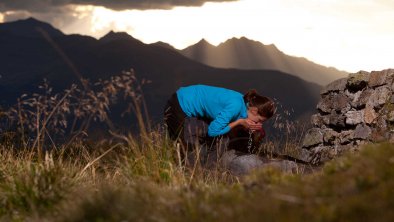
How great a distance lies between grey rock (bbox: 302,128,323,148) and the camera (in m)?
11.2

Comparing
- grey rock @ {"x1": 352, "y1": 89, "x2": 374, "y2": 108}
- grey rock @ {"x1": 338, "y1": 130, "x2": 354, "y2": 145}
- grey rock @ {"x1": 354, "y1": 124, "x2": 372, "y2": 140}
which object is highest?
grey rock @ {"x1": 352, "y1": 89, "x2": 374, "y2": 108}

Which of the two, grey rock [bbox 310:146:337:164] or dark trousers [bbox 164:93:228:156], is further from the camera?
grey rock [bbox 310:146:337:164]

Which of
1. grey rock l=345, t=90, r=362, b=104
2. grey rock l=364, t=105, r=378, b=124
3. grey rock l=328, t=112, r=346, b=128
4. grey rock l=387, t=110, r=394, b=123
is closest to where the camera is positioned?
grey rock l=387, t=110, r=394, b=123

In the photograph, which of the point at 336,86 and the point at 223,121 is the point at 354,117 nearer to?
the point at 336,86

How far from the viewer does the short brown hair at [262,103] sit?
7.80m

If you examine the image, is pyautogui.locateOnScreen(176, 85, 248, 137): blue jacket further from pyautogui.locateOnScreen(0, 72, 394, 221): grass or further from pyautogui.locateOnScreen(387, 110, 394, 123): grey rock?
pyautogui.locateOnScreen(387, 110, 394, 123): grey rock

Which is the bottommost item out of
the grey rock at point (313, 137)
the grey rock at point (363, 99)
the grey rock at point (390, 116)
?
the grey rock at point (313, 137)

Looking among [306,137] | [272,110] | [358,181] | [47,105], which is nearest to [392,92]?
[306,137]

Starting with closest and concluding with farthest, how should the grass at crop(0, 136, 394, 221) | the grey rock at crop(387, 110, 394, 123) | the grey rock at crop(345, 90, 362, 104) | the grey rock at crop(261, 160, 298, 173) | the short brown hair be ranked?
the grass at crop(0, 136, 394, 221)
the short brown hair
the grey rock at crop(261, 160, 298, 173)
the grey rock at crop(387, 110, 394, 123)
the grey rock at crop(345, 90, 362, 104)

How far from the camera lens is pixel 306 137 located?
37.8ft

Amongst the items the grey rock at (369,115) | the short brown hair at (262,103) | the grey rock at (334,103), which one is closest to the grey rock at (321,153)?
the grey rock at (334,103)

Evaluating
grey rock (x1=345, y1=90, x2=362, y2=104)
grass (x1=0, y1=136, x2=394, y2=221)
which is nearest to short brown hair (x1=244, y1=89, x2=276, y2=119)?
grass (x1=0, y1=136, x2=394, y2=221)

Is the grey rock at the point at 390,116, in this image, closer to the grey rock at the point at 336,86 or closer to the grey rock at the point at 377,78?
the grey rock at the point at 377,78

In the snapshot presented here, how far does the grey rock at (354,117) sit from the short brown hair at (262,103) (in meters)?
2.91
